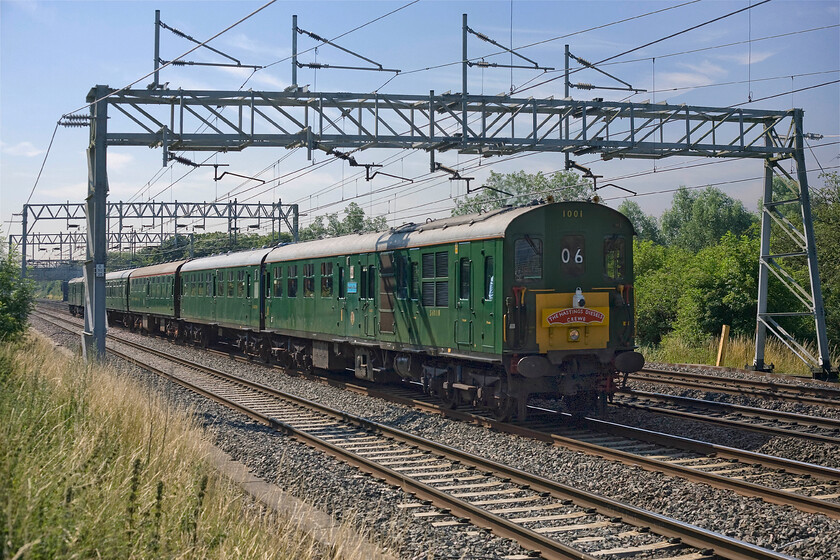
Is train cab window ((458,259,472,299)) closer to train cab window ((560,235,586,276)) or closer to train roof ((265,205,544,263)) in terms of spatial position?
train roof ((265,205,544,263))

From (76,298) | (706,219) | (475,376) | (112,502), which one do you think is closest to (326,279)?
(475,376)

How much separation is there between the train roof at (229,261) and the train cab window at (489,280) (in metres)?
12.4

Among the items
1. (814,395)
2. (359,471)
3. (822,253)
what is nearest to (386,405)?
(359,471)

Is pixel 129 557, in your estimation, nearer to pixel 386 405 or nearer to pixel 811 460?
pixel 811 460

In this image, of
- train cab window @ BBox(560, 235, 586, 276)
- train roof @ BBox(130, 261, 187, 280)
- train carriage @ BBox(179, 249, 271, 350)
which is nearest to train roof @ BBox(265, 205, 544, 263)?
train cab window @ BBox(560, 235, 586, 276)

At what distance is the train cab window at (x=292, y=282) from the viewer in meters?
21.1

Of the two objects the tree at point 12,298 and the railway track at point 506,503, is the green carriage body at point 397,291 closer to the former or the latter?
the railway track at point 506,503

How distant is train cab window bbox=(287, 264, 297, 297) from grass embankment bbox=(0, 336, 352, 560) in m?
12.0

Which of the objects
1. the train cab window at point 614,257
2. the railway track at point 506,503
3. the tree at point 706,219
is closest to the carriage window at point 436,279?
the railway track at point 506,503

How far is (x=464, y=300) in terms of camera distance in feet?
43.4

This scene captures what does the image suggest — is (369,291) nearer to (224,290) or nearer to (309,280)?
(309,280)

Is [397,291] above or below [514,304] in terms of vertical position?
above

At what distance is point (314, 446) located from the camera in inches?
454

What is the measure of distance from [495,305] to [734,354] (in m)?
12.5
